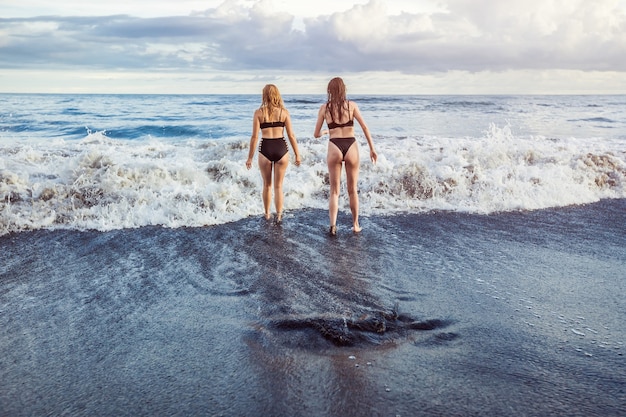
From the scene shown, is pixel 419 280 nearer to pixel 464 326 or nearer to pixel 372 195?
pixel 464 326

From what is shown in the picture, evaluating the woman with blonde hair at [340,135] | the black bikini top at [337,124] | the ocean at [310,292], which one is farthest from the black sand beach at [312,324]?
the black bikini top at [337,124]

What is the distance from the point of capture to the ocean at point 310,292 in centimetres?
291

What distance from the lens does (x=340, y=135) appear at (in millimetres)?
6473

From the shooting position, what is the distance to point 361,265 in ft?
17.6

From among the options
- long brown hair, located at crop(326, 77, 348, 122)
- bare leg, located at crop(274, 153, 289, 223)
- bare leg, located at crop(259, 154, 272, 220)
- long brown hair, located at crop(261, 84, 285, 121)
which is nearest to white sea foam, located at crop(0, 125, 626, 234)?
bare leg, located at crop(259, 154, 272, 220)

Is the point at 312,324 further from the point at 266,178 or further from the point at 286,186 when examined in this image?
the point at 286,186

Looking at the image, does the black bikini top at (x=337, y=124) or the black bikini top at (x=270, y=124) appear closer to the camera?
the black bikini top at (x=337, y=124)

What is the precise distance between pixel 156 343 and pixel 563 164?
9.78 meters

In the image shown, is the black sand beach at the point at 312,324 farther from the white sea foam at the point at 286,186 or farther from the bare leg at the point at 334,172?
the white sea foam at the point at 286,186

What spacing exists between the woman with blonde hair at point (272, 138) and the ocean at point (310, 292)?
1.64ft

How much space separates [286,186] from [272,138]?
1.98 meters

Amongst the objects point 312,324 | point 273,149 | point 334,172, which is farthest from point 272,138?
point 312,324

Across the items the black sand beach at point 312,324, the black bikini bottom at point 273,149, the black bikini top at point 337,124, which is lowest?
the black sand beach at point 312,324

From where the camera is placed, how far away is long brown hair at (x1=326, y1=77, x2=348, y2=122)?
617 centimetres
